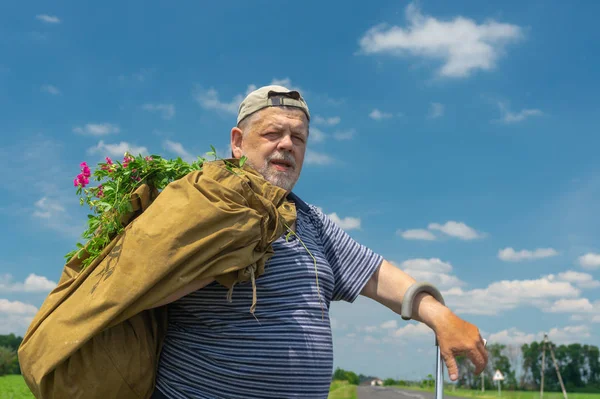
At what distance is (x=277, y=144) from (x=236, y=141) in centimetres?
27

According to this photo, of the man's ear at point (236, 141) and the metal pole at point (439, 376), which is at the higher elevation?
the man's ear at point (236, 141)

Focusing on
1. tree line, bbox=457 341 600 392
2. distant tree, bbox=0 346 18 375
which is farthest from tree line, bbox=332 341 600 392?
distant tree, bbox=0 346 18 375

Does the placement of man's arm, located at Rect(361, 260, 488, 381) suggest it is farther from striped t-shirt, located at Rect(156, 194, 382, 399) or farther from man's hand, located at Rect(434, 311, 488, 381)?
striped t-shirt, located at Rect(156, 194, 382, 399)

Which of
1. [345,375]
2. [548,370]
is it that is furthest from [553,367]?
[345,375]

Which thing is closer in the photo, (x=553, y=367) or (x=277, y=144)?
(x=277, y=144)

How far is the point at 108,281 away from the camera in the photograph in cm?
193

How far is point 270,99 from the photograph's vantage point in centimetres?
262

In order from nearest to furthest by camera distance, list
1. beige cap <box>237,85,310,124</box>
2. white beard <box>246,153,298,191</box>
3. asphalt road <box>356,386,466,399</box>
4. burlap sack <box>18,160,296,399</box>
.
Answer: burlap sack <box>18,160,296,399</box> < white beard <box>246,153,298,191</box> < beige cap <box>237,85,310,124</box> < asphalt road <box>356,386,466,399</box>

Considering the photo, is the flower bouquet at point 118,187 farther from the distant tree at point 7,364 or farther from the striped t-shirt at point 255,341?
the distant tree at point 7,364

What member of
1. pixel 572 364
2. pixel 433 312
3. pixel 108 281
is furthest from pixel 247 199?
pixel 572 364

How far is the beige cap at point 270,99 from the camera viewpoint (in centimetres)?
262

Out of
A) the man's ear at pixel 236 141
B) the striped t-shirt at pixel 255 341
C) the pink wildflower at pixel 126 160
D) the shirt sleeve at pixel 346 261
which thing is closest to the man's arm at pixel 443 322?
the shirt sleeve at pixel 346 261

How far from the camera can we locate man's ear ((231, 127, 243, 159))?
2.69 meters

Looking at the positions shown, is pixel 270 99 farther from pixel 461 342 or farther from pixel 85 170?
pixel 461 342
